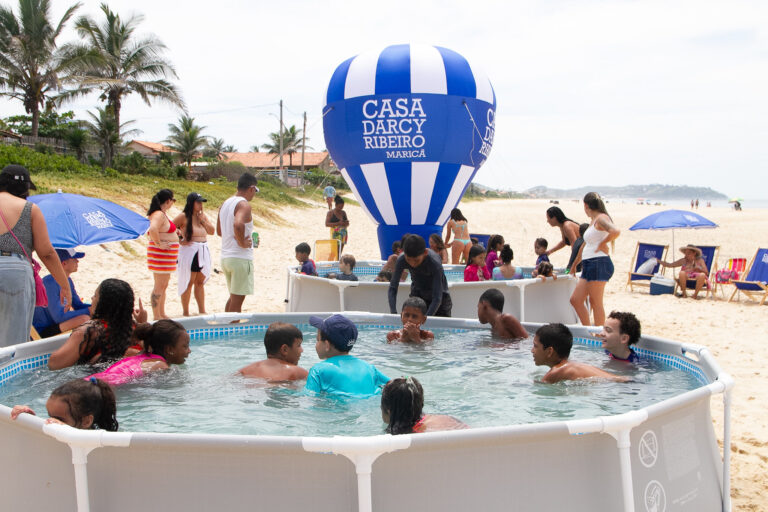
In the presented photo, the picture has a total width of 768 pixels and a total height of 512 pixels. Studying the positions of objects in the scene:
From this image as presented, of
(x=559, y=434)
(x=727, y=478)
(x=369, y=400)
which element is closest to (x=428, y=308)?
(x=369, y=400)

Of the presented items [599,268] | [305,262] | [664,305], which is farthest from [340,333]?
[664,305]

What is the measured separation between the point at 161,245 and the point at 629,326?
17.4 ft

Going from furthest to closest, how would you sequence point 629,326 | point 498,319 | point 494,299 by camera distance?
point 494,299
point 498,319
point 629,326

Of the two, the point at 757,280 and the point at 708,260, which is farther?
the point at 708,260

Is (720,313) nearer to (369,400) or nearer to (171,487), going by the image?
(369,400)

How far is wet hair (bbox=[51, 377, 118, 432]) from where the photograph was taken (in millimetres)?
2969

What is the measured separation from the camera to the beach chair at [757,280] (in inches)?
466

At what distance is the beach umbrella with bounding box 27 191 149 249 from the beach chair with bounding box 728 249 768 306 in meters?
10.4

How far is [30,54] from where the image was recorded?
2962 centimetres

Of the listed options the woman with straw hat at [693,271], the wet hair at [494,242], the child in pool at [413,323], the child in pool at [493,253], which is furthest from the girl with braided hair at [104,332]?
the woman with straw hat at [693,271]

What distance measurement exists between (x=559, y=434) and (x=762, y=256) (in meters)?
11.8

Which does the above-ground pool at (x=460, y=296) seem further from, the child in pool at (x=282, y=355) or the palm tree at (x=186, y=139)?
the palm tree at (x=186, y=139)

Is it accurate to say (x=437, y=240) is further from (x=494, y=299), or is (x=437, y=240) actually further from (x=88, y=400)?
(x=88, y=400)

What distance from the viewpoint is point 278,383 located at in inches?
176
